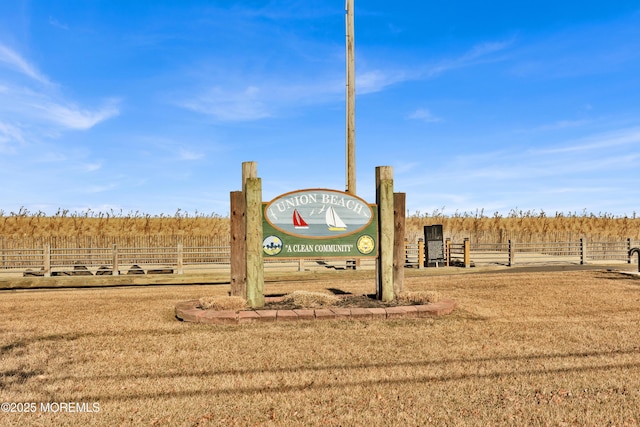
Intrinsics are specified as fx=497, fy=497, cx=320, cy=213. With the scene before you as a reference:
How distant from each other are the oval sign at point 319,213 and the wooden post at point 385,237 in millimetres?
268

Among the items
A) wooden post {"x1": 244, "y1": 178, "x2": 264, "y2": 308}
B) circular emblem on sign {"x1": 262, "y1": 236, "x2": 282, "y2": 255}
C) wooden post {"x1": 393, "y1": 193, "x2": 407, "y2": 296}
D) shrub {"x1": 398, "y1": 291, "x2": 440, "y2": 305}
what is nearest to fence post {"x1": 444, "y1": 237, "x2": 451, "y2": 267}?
wooden post {"x1": 393, "y1": 193, "x2": 407, "y2": 296}

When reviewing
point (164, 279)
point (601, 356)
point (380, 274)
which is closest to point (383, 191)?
point (380, 274)

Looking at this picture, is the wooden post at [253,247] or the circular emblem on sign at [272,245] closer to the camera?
the wooden post at [253,247]

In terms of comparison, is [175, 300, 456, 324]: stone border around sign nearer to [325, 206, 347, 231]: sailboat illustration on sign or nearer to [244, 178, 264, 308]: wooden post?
[244, 178, 264, 308]: wooden post

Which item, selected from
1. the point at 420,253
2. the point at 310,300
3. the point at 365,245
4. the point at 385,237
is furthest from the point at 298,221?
the point at 420,253

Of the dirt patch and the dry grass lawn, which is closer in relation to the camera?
the dry grass lawn

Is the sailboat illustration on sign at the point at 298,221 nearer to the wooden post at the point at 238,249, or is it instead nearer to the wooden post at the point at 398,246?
the wooden post at the point at 238,249

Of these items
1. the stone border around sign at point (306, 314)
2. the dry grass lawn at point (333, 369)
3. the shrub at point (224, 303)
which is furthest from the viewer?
the shrub at point (224, 303)

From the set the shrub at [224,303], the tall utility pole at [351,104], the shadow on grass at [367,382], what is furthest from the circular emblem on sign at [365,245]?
the tall utility pole at [351,104]

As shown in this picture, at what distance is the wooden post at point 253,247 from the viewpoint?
361 inches

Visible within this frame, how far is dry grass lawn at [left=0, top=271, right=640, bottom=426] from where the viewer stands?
423 cm

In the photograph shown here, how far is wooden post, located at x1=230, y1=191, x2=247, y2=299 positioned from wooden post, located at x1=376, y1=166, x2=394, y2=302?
104 inches

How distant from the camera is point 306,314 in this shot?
829 centimetres

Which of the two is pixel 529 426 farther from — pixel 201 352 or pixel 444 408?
pixel 201 352
